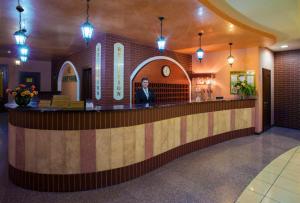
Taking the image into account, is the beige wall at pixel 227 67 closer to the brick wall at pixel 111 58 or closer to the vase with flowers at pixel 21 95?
the brick wall at pixel 111 58

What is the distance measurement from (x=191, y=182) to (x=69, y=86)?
26.3 feet

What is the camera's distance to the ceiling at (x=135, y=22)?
3400mm

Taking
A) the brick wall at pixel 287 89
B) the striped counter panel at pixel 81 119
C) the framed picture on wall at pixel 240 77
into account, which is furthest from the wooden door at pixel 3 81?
the brick wall at pixel 287 89

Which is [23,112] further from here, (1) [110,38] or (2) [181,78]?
(2) [181,78]

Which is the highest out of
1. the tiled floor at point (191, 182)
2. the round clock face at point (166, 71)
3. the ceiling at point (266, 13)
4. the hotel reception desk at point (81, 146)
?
the ceiling at point (266, 13)

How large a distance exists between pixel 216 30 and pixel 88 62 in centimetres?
403

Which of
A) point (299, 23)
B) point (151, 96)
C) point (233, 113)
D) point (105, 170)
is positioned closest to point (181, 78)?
point (233, 113)

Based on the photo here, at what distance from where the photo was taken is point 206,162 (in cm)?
405

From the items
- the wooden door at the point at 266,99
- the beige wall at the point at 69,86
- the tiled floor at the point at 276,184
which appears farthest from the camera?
the beige wall at the point at 69,86

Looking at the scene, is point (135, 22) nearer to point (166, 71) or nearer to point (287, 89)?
point (166, 71)

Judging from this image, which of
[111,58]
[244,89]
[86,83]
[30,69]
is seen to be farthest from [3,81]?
[244,89]

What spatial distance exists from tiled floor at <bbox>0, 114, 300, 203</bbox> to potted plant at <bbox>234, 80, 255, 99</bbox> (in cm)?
212

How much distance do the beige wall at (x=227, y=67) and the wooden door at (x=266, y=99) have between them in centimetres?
43

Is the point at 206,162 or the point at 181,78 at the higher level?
the point at 181,78
